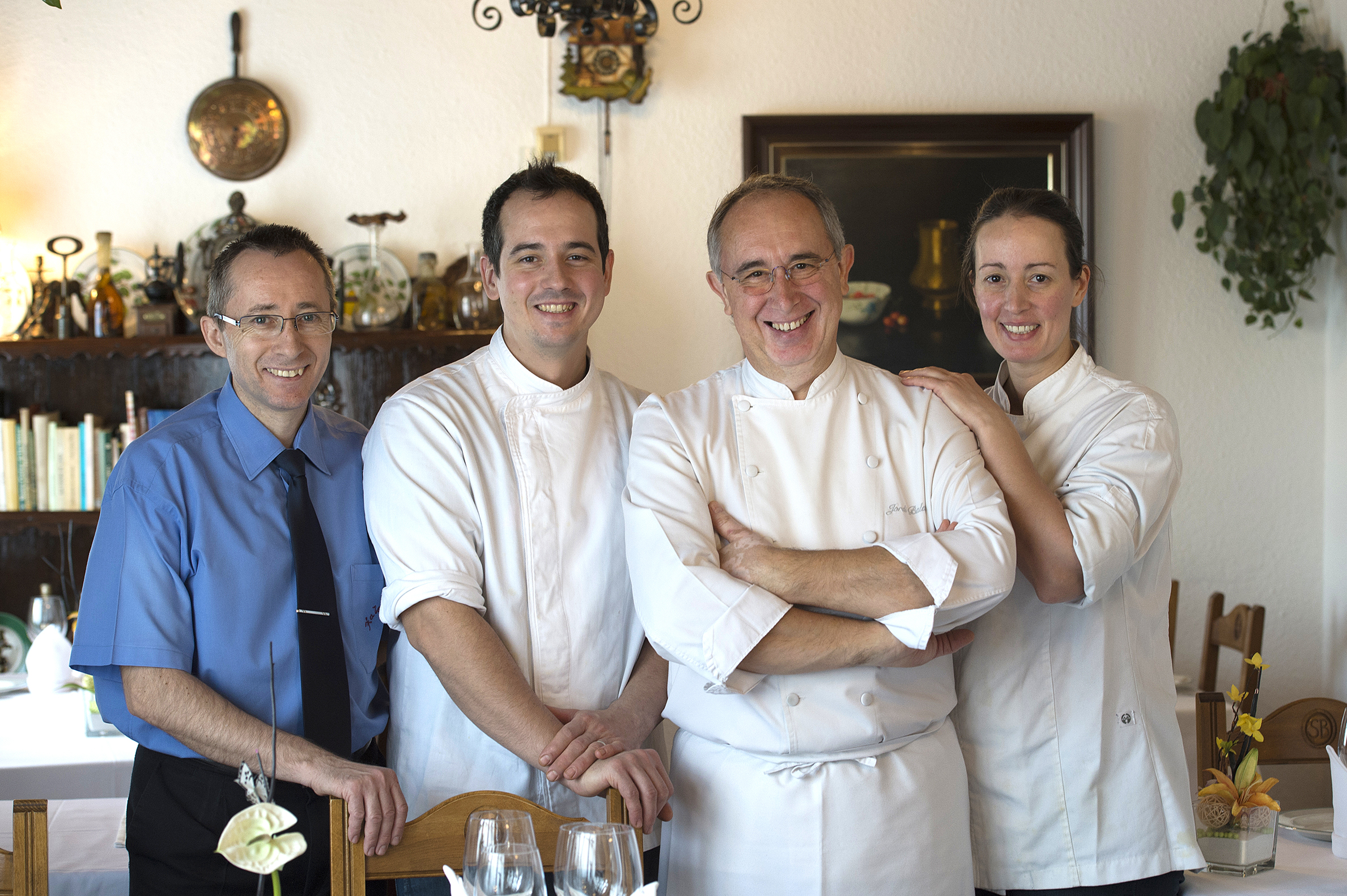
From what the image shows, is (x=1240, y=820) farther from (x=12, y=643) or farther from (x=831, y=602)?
(x=12, y=643)

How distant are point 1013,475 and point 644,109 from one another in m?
2.31

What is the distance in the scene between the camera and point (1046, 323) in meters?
1.68

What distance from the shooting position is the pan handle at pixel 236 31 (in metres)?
3.40

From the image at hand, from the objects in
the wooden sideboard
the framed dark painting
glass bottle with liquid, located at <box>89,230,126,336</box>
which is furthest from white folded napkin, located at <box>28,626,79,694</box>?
the framed dark painting

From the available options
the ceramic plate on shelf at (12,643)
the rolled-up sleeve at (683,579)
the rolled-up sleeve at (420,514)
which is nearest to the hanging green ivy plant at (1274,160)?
the rolled-up sleeve at (683,579)

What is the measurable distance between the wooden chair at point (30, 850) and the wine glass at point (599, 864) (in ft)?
2.19

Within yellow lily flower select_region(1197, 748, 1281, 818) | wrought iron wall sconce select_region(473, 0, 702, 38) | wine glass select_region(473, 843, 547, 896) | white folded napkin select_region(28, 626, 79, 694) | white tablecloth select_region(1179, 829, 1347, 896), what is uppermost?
wrought iron wall sconce select_region(473, 0, 702, 38)

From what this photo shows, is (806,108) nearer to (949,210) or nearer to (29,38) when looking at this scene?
(949,210)

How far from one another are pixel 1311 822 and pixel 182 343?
317 cm

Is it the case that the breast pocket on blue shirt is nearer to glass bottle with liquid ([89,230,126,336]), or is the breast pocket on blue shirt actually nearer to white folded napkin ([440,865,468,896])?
white folded napkin ([440,865,468,896])

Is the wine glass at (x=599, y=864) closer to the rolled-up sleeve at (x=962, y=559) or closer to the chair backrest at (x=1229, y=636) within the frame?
the rolled-up sleeve at (x=962, y=559)

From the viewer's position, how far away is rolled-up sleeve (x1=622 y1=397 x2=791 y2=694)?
4.58 feet

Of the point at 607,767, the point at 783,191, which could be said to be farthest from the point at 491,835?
the point at 783,191

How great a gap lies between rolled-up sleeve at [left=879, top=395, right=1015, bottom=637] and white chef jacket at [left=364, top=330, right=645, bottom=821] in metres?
0.50
